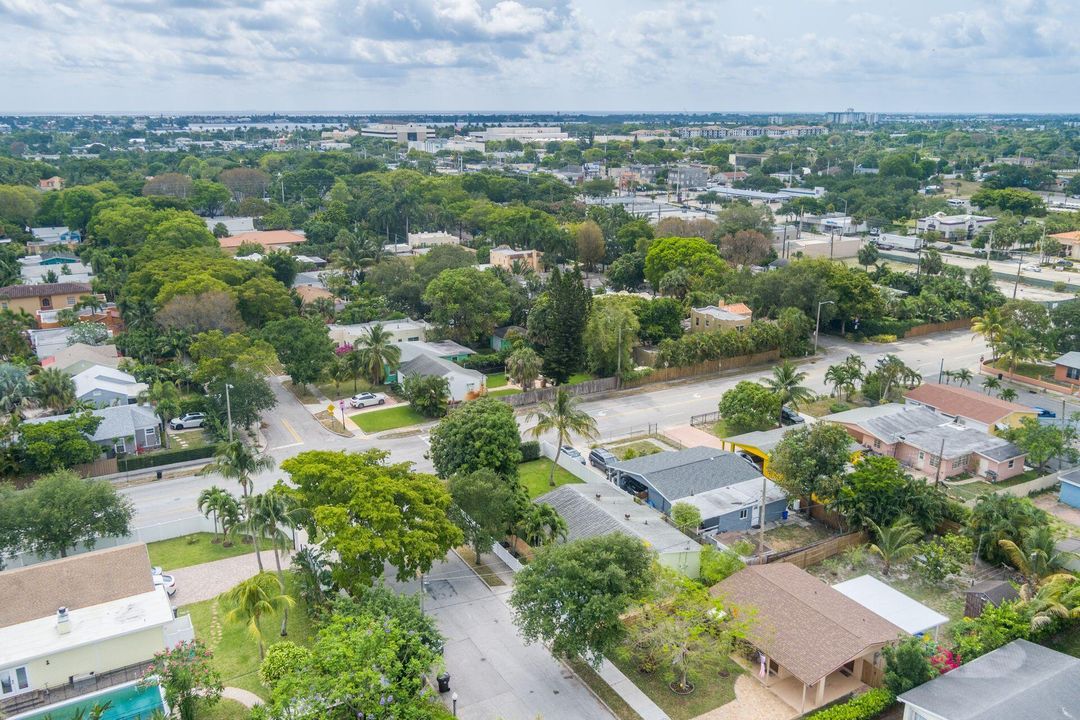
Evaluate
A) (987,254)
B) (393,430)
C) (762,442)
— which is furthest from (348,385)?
(987,254)

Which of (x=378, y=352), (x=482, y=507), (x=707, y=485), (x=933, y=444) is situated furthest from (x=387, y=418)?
(x=933, y=444)

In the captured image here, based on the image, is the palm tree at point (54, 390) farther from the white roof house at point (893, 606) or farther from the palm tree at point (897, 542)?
the palm tree at point (897, 542)

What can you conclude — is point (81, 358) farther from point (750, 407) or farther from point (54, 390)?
point (750, 407)

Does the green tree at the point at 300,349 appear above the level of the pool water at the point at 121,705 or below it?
above

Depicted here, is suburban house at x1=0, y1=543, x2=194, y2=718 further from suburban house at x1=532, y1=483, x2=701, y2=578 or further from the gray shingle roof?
the gray shingle roof

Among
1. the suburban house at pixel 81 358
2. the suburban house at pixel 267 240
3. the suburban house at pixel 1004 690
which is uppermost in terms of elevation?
the suburban house at pixel 267 240

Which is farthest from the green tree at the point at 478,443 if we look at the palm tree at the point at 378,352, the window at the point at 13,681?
the palm tree at the point at 378,352
